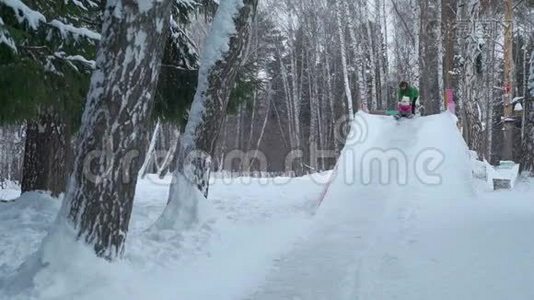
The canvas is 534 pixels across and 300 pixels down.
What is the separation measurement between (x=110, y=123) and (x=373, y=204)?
18.2 ft

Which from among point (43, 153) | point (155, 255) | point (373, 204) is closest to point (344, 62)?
point (373, 204)

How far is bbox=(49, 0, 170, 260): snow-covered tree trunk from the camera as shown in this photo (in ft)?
15.9

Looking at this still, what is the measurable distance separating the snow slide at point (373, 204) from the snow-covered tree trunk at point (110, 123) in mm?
1590

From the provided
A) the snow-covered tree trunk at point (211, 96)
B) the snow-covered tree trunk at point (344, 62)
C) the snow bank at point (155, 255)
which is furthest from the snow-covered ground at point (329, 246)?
the snow-covered tree trunk at point (344, 62)

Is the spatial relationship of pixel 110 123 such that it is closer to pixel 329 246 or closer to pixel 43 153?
pixel 329 246

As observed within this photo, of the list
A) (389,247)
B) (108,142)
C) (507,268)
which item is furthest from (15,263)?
(507,268)

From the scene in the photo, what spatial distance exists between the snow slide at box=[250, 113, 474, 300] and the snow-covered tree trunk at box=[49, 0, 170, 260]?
A: 159 centimetres

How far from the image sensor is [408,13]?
102ft

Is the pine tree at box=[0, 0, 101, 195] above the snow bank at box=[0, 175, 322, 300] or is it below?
above

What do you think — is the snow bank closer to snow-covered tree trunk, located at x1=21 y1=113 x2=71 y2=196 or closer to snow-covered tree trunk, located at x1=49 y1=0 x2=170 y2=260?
snow-covered tree trunk, located at x1=49 y1=0 x2=170 y2=260

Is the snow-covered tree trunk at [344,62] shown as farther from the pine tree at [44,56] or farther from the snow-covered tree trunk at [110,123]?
the snow-covered tree trunk at [110,123]

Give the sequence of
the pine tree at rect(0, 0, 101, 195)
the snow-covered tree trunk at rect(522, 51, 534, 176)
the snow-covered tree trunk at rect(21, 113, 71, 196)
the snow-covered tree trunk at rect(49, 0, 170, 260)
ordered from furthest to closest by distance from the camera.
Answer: the snow-covered tree trunk at rect(522, 51, 534, 176) < the snow-covered tree trunk at rect(21, 113, 71, 196) < the pine tree at rect(0, 0, 101, 195) < the snow-covered tree trunk at rect(49, 0, 170, 260)

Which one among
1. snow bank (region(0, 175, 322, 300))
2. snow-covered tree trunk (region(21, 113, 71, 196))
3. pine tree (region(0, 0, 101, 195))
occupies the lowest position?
snow bank (region(0, 175, 322, 300))

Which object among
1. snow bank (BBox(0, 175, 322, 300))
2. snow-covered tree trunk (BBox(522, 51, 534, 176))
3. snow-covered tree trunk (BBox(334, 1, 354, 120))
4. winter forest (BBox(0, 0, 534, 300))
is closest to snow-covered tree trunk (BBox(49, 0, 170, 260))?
winter forest (BBox(0, 0, 534, 300))
